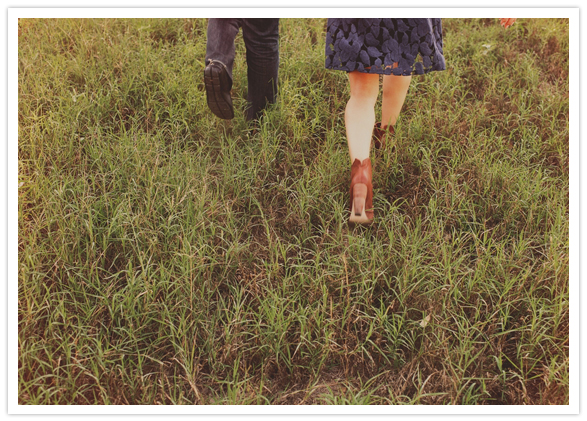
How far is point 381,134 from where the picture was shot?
8.45ft

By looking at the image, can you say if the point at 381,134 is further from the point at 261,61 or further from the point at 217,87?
the point at 217,87

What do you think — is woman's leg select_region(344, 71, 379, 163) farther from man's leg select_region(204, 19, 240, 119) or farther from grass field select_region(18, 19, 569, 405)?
man's leg select_region(204, 19, 240, 119)

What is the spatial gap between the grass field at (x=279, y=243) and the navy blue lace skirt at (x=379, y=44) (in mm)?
582

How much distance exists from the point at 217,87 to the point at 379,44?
34.2 inches

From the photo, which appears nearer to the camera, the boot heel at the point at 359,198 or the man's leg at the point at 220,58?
the boot heel at the point at 359,198

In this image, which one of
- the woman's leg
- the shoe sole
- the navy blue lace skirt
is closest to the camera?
the navy blue lace skirt

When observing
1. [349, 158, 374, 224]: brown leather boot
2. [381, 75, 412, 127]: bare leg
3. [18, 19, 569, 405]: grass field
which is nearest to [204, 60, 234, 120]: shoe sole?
[18, 19, 569, 405]: grass field

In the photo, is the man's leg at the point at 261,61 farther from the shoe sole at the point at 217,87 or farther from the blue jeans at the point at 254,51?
the shoe sole at the point at 217,87

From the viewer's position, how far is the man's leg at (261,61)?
95.6 inches

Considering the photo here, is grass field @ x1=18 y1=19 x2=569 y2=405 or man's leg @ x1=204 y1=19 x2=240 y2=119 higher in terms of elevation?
man's leg @ x1=204 y1=19 x2=240 y2=119

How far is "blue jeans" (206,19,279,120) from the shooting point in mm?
2283

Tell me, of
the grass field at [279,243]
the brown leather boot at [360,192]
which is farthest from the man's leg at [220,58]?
the brown leather boot at [360,192]

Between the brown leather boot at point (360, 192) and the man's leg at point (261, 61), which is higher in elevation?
the man's leg at point (261, 61)
